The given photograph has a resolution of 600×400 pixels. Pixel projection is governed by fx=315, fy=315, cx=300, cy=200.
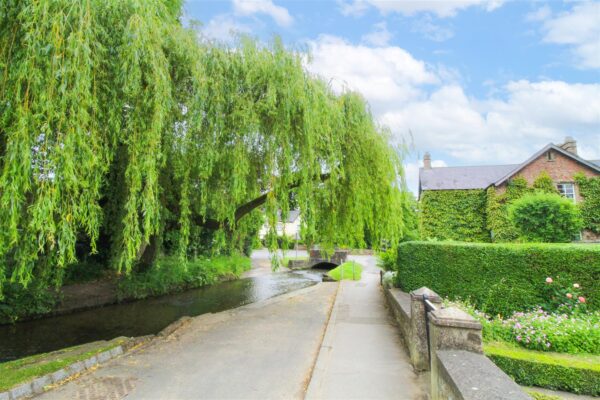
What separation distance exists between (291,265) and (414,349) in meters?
21.7

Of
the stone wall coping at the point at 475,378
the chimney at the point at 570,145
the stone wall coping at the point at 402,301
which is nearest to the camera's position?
the stone wall coping at the point at 475,378

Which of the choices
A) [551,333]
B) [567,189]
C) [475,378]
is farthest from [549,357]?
[567,189]

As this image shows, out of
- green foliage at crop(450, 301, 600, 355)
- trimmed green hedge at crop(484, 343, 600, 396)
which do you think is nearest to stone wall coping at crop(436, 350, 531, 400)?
trimmed green hedge at crop(484, 343, 600, 396)

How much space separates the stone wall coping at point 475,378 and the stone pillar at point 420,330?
137 centimetres

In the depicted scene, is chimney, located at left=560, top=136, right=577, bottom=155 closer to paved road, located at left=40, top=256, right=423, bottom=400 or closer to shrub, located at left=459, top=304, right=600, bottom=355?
shrub, located at left=459, top=304, right=600, bottom=355

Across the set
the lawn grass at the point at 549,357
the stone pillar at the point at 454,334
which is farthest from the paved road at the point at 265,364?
the lawn grass at the point at 549,357

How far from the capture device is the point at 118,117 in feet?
15.3

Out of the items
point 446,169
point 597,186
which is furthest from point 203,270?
point 597,186

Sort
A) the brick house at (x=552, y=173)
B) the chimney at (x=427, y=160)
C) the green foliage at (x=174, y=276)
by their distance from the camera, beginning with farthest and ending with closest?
the chimney at (x=427, y=160), the brick house at (x=552, y=173), the green foliage at (x=174, y=276)

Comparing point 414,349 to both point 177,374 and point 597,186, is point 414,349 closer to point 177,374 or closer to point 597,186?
point 177,374

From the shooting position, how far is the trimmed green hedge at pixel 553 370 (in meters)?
4.37

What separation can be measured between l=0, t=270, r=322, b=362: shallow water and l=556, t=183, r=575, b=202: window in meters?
17.7

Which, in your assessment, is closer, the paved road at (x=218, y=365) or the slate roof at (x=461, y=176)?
the paved road at (x=218, y=365)

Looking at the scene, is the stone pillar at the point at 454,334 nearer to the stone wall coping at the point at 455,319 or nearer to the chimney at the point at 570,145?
the stone wall coping at the point at 455,319
